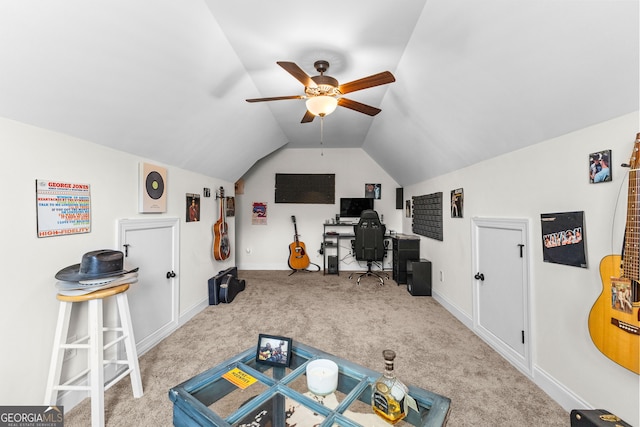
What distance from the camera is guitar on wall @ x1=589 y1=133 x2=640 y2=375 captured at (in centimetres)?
117

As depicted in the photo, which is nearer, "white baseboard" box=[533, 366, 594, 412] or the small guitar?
"white baseboard" box=[533, 366, 594, 412]

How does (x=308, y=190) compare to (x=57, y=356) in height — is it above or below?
above

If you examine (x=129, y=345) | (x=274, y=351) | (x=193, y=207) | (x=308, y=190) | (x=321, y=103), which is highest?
(x=321, y=103)

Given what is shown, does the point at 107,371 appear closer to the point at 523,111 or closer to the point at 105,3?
the point at 105,3

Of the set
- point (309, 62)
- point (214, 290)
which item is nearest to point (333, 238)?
point (214, 290)

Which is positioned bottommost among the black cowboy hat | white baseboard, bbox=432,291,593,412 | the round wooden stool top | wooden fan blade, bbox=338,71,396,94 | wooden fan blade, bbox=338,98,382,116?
white baseboard, bbox=432,291,593,412

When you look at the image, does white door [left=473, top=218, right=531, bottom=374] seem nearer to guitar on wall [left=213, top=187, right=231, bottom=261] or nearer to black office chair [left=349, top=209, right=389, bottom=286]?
black office chair [left=349, top=209, right=389, bottom=286]

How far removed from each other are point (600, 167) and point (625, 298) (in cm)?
71

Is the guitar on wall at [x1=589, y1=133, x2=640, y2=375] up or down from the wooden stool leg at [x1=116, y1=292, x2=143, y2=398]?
up

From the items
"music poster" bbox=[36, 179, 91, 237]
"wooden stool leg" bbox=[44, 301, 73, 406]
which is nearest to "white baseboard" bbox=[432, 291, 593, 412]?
"wooden stool leg" bbox=[44, 301, 73, 406]

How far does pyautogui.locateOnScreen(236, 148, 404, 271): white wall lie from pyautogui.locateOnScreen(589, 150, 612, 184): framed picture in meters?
3.95

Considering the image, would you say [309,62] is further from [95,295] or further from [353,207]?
[353,207]

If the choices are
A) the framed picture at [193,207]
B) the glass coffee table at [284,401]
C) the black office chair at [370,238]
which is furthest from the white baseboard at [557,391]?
the framed picture at [193,207]

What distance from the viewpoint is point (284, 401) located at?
1.08m
